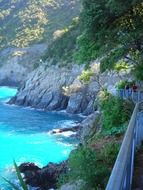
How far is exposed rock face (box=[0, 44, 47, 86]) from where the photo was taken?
360ft

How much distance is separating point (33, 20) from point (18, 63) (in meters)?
20.9

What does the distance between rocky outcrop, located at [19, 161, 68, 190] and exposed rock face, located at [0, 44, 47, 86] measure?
8307 cm

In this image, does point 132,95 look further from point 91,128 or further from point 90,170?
point 90,170

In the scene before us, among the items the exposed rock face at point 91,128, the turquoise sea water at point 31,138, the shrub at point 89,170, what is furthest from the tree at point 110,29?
the shrub at point 89,170

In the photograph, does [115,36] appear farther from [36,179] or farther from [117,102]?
[36,179]

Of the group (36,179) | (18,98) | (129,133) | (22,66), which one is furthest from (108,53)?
(22,66)

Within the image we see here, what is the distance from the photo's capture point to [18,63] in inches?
4390

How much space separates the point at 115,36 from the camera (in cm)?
1659

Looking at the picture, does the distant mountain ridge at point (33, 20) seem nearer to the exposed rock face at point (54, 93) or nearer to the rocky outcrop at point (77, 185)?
the exposed rock face at point (54, 93)

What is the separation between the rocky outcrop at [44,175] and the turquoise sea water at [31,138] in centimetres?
165

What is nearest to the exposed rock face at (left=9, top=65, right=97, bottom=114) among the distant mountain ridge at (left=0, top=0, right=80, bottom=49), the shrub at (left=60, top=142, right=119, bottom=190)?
the distant mountain ridge at (left=0, top=0, right=80, bottom=49)

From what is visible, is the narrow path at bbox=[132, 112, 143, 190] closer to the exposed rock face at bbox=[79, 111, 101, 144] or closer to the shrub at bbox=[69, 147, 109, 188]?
the shrub at bbox=[69, 147, 109, 188]

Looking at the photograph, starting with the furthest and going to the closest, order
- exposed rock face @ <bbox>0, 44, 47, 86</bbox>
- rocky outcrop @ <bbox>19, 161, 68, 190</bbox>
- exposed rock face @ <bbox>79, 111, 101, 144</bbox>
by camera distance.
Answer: exposed rock face @ <bbox>0, 44, 47, 86</bbox> → exposed rock face @ <bbox>79, 111, 101, 144</bbox> → rocky outcrop @ <bbox>19, 161, 68, 190</bbox>

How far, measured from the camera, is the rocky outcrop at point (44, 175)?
944 inches
